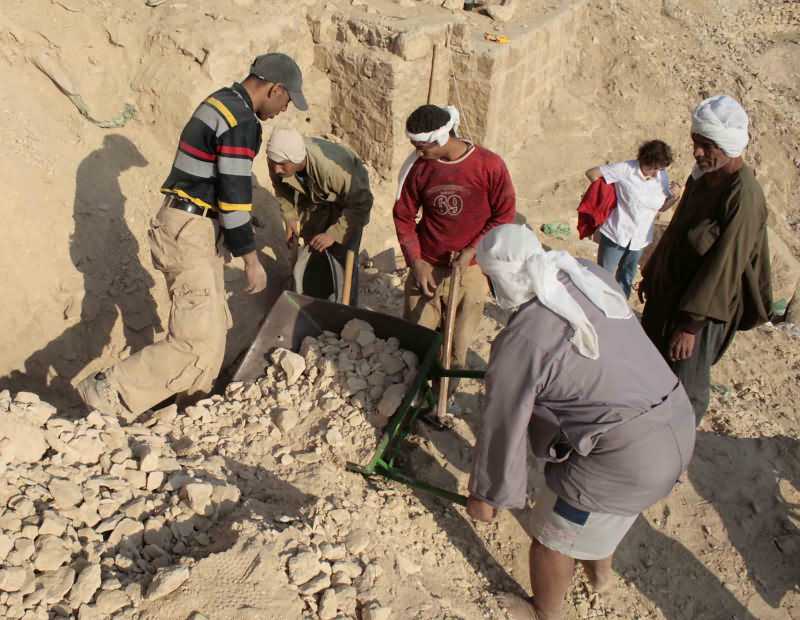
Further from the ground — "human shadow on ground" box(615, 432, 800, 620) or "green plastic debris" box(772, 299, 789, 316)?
"green plastic debris" box(772, 299, 789, 316)

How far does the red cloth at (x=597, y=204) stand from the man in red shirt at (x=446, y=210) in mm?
1253

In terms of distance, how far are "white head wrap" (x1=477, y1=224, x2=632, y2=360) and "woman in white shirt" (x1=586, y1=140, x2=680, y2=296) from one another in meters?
2.46

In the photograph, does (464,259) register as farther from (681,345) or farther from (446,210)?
(681,345)

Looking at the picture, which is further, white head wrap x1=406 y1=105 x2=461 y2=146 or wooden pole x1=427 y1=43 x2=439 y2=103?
wooden pole x1=427 y1=43 x2=439 y2=103

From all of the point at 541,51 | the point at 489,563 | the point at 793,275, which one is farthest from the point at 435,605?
the point at 541,51

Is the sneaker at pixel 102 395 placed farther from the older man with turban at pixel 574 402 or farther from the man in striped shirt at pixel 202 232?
the older man with turban at pixel 574 402

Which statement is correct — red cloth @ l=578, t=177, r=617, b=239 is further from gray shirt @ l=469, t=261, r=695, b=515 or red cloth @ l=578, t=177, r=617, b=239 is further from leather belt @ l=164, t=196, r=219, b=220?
leather belt @ l=164, t=196, r=219, b=220

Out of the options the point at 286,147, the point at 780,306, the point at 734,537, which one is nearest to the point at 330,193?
the point at 286,147

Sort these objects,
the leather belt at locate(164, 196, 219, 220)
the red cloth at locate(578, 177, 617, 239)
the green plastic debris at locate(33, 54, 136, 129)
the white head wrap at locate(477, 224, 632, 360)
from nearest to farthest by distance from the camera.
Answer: the white head wrap at locate(477, 224, 632, 360)
the leather belt at locate(164, 196, 219, 220)
the red cloth at locate(578, 177, 617, 239)
the green plastic debris at locate(33, 54, 136, 129)

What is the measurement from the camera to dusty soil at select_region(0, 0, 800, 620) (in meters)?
2.63

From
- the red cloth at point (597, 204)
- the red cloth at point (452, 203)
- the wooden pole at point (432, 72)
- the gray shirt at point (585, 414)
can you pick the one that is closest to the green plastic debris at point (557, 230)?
the wooden pole at point (432, 72)

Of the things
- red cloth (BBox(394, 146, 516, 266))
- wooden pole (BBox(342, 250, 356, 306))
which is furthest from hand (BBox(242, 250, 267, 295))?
red cloth (BBox(394, 146, 516, 266))

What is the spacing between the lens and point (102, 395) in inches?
141

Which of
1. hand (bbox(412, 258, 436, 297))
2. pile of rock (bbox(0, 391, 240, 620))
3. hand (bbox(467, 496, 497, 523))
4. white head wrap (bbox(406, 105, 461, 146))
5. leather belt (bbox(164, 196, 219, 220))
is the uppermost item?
white head wrap (bbox(406, 105, 461, 146))
